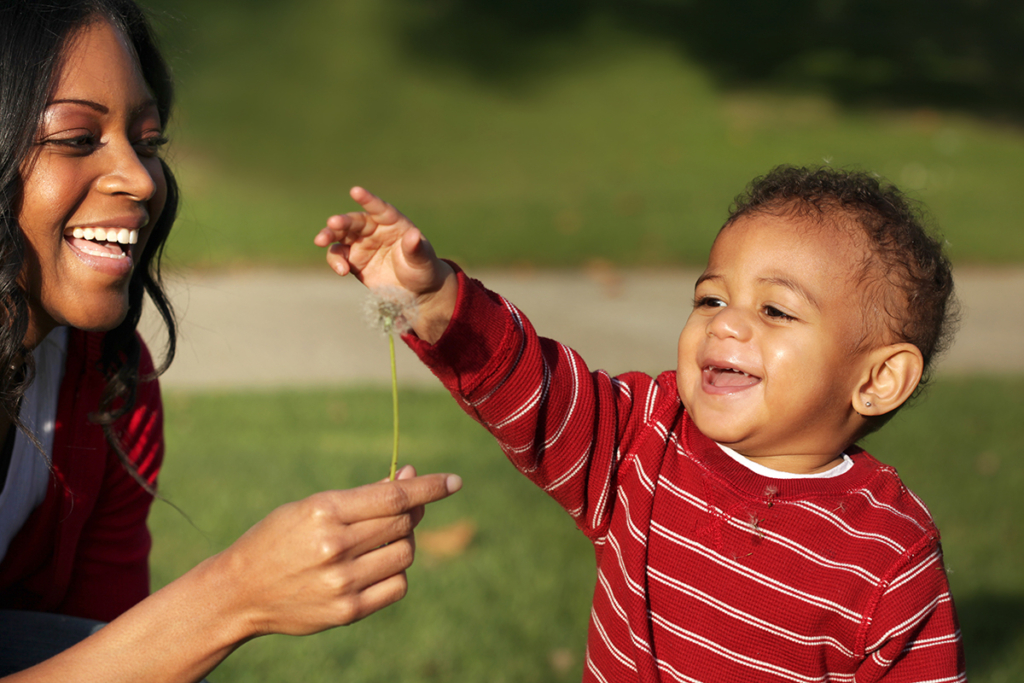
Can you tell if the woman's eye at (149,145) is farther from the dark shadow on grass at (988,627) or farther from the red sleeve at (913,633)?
the dark shadow on grass at (988,627)

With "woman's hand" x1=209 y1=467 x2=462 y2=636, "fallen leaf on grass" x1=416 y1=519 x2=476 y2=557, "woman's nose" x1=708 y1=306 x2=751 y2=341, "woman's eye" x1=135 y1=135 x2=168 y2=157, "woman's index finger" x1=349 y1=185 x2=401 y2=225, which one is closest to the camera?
"woman's hand" x1=209 y1=467 x2=462 y2=636

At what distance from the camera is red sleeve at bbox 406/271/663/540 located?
6.12ft

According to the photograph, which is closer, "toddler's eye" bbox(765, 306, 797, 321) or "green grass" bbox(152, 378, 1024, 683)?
"toddler's eye" bbox(765, 306, 797, 321)

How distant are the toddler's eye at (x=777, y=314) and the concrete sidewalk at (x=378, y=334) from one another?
3.53 metres

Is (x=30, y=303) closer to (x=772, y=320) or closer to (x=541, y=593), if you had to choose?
(x=772, y=320)

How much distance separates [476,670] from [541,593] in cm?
46

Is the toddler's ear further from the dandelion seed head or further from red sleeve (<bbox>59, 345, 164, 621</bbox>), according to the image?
red sleeve (<bbox>59, 345, 164, 621</bbox>)

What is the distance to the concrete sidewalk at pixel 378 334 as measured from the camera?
5.71 m

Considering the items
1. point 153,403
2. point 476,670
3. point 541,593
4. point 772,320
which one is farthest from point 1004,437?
point 153,403

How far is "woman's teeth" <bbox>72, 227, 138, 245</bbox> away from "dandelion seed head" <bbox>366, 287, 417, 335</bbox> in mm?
657

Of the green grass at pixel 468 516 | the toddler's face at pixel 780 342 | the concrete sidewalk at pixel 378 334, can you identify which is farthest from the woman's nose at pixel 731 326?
the concrete sidewalk at pixel 378 334

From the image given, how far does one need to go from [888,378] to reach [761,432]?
0.29 m

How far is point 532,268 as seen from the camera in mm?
7789

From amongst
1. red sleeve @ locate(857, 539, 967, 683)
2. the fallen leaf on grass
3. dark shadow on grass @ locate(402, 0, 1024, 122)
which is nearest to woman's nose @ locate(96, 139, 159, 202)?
red sleeve @ locate(857, 539, 967, 683)
